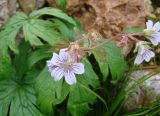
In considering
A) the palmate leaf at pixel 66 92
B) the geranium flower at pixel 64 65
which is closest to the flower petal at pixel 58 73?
the geranium flower at pixel 64 65

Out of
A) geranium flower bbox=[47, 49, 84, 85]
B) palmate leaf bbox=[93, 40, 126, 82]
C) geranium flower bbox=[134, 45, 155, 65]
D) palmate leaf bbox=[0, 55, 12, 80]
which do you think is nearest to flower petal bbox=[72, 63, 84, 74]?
geranium flower bbox=[47, 49, 84, 85]

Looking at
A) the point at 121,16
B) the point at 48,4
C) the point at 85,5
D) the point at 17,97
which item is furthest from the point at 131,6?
the point at 17,97

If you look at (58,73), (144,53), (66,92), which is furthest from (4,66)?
(144,53)

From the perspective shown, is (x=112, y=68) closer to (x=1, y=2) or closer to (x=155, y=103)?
(x=155, y=103)

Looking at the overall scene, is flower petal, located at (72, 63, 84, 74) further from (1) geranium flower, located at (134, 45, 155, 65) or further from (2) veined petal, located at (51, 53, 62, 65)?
(1) geranium flower, located at (134, 45, 155, 65)

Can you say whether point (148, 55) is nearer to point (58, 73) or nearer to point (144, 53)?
point (144, 53)
